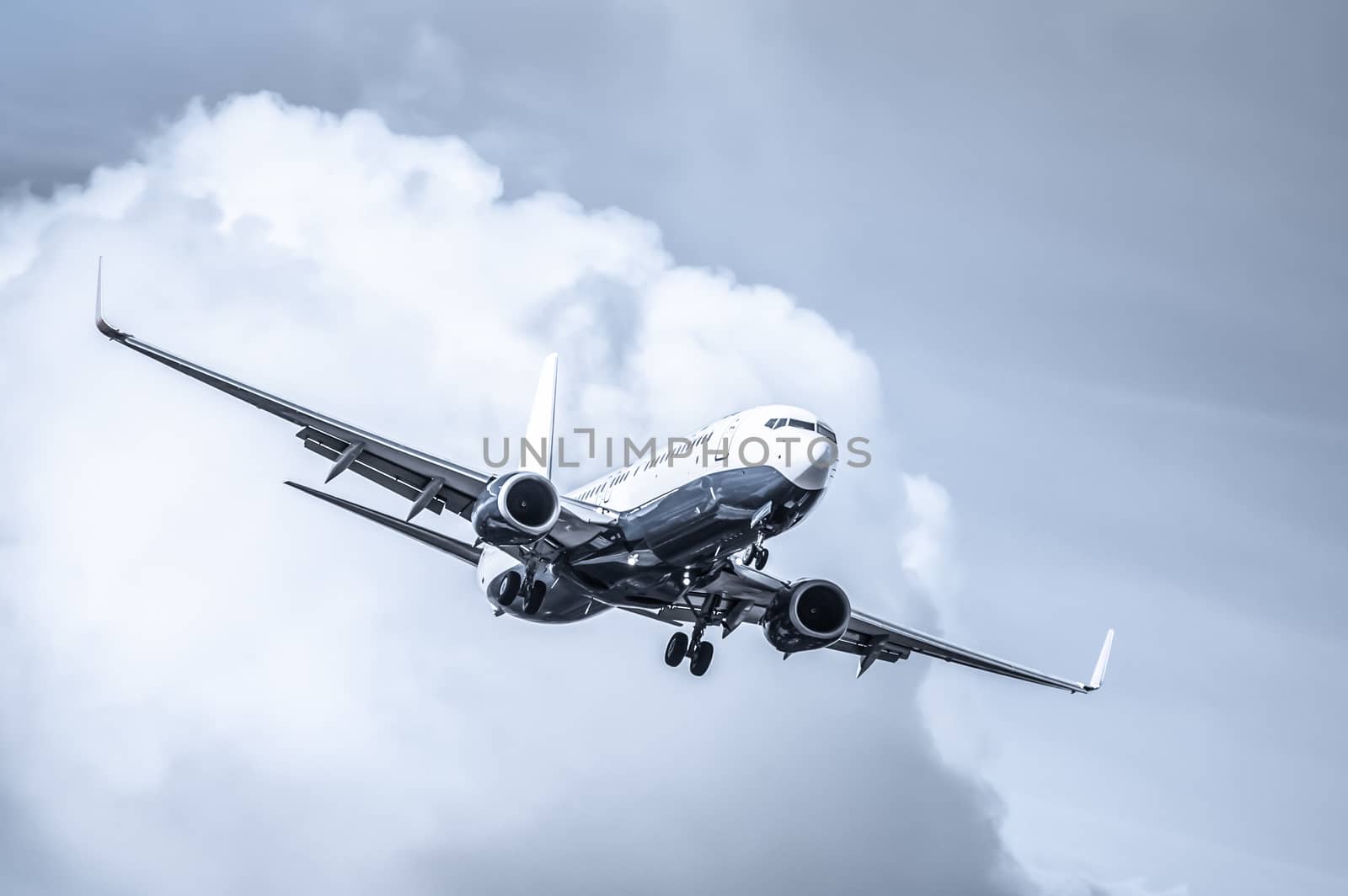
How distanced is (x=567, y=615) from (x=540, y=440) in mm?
4870

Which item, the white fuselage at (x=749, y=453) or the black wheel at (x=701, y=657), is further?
the black wheel at (x=701, y=657)

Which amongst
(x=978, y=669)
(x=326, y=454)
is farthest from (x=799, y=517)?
(x=978, y=669)

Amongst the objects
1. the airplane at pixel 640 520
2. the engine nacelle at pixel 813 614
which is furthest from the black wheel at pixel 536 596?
the engine nacelle at pixel 813 614

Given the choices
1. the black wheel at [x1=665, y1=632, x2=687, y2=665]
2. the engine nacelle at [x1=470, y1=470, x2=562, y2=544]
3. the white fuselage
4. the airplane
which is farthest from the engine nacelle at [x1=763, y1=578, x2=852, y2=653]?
the engine nacelle at [x1=470, y1=470, x2=562, y2=544]

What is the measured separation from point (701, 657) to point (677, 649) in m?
0.71

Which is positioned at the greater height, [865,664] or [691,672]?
[865,664]

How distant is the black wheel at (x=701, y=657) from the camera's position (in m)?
38.8

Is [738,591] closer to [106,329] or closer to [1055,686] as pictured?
[1055,686]

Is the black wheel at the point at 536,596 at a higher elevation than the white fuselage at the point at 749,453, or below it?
below

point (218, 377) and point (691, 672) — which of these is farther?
point (691, 672)

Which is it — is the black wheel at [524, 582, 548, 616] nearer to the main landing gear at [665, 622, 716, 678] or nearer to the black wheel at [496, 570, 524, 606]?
the black wheel at [496, 570, 524, 606]

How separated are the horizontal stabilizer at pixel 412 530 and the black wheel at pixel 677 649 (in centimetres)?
646

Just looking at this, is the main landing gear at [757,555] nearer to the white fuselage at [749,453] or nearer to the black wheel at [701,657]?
the white fuselage at [749,453]

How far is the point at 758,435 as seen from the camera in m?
31.2
